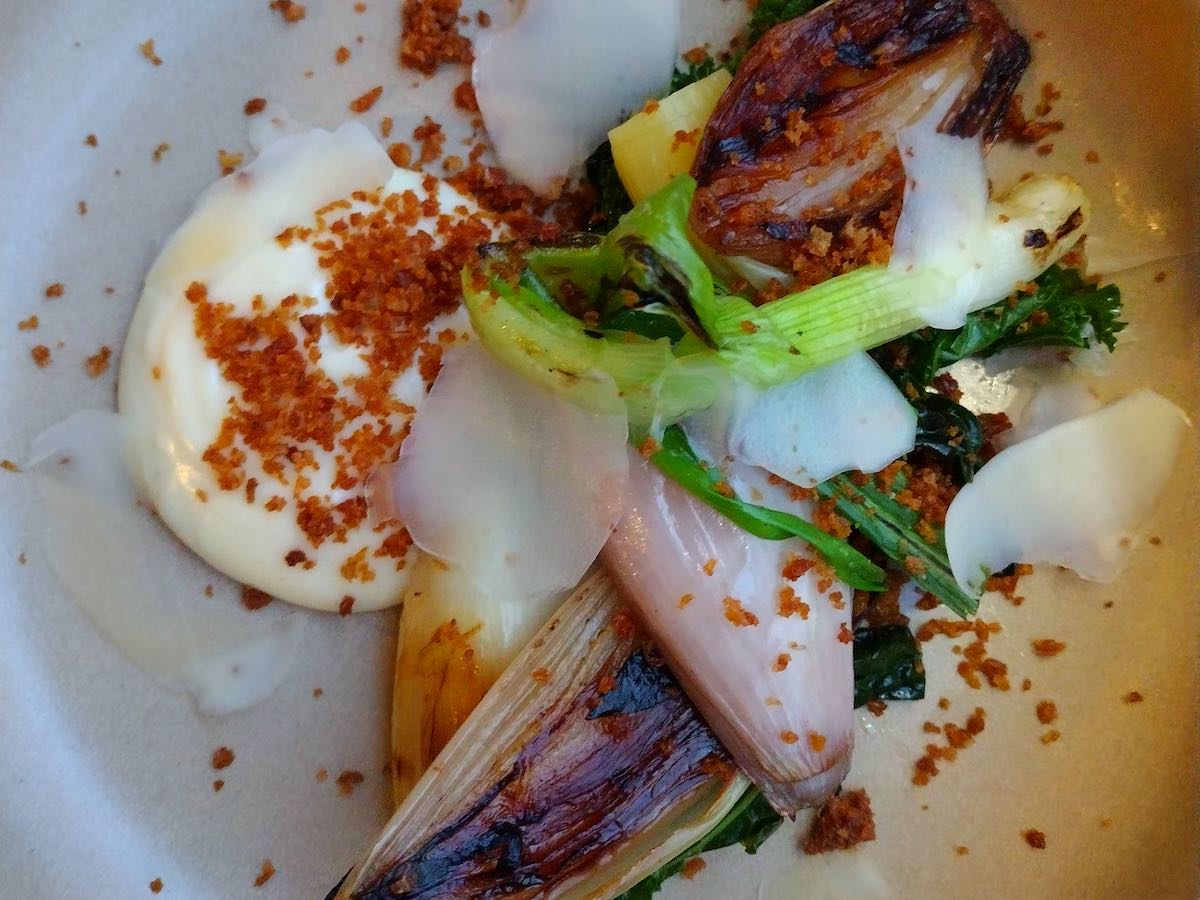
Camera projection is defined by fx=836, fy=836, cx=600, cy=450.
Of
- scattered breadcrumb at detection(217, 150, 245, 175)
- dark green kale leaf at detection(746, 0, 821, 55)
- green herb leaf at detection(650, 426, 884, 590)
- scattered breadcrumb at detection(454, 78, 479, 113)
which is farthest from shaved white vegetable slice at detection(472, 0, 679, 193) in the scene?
green herb leaf at detection(650, 426, 884, 590)

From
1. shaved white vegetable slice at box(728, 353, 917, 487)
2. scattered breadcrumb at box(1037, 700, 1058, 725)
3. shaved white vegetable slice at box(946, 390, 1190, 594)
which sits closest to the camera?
shaved white vegetable slice at box(728, 353, 917, 487)

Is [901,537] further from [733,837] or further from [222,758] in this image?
[222,758]

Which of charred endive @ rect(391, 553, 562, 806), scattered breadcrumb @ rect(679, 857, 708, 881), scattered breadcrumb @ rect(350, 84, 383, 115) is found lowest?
Answer: scattered breadcrumb @ rect(679, 857, 708, 881)

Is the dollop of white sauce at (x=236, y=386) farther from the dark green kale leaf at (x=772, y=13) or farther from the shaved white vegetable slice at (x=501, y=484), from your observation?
the dark green kale leaf at (x=772, y=13)

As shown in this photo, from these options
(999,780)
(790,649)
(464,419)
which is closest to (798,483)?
(790,649)

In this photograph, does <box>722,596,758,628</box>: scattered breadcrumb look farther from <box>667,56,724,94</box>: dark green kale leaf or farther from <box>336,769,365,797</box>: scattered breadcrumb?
<box>667,56,724,94</box>: dark green kale leaf

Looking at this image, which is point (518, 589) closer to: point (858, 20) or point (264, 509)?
point (264, 509)

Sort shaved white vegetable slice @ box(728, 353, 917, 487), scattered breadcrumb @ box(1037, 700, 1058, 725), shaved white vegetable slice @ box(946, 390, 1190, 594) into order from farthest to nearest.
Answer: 1. scattered breadcrumb @ box(1037, 700, 1058, 725)
2. shaved white vegetable slice @ box(946, 390, 1190, 594)
3. shaved white vegetable slice @ box(728, 353, 917, 487)

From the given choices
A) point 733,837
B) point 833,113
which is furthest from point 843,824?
point 833,113
